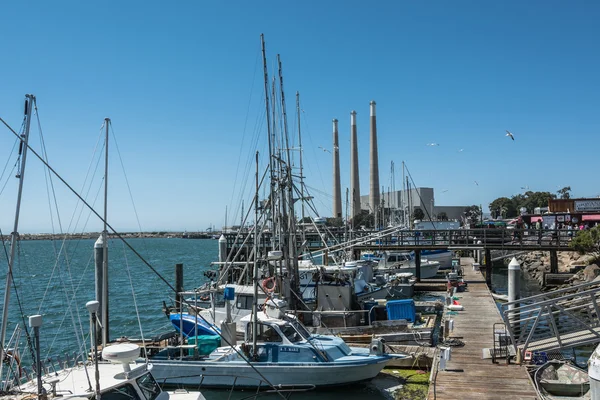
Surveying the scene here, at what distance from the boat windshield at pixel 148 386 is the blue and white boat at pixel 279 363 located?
474 cm

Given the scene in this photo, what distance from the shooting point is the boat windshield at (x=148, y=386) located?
1222cm

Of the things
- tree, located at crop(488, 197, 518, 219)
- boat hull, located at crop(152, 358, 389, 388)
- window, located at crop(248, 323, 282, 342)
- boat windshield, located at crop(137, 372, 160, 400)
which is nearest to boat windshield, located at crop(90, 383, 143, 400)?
boat windshield, located at crop(137, 372, 160, 400)

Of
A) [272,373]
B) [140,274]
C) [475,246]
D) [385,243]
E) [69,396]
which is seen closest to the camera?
[69,396]

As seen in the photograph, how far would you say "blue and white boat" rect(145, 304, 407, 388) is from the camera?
17.3 metres

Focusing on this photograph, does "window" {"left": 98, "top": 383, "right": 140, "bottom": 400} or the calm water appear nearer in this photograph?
"window" {"left": 98, "top": 383, "right": 140, "bottom": 400}

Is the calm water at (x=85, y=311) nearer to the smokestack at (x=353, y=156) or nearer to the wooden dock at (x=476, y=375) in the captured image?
the wooden dock at (x=476, y=375)

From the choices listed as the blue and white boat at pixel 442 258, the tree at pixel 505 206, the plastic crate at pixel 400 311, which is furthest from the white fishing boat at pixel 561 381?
the tree at pixel 505 206

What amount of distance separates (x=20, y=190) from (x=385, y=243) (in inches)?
1493

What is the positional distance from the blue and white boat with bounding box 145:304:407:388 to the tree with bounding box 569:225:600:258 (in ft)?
85.3

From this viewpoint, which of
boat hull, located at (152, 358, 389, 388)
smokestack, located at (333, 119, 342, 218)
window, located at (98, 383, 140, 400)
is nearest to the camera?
window, located at (98, 383, 140, 400)

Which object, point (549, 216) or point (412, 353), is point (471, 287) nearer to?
point (412, 353)

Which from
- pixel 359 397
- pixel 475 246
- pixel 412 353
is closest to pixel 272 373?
pixel 359 397

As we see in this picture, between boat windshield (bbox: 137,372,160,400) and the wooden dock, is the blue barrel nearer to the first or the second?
boat windshield (bbox: 137,372,160,400)

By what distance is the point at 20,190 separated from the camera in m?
11.9
